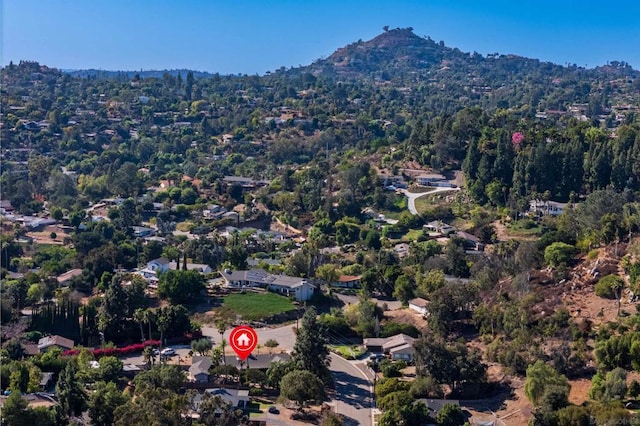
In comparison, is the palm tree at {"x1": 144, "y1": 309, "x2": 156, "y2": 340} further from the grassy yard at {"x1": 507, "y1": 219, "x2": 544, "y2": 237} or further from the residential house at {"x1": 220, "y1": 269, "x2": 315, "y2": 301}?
the grassy yard at {"x1": 507, "y1": 219, "x2": 544, "y2": 237}

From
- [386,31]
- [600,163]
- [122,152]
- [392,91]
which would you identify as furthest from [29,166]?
[386,31]

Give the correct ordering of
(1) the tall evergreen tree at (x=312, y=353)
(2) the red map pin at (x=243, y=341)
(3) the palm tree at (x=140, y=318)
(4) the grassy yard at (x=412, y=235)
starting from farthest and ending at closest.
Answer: (4) the grassy yard at (x=412, y=235) → (3) the palm tree at (x=140, y=318) → (2) the red map pin at (x=243, y=341) → (1) the tall evergreen tree at (x=312, y=353)

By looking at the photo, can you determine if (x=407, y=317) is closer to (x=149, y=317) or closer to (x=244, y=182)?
(x=149, y=317)

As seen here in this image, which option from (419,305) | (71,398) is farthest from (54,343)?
(419,305)

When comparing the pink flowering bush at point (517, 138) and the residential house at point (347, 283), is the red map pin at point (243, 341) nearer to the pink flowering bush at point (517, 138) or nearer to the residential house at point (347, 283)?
the residential house at point (347, 283)

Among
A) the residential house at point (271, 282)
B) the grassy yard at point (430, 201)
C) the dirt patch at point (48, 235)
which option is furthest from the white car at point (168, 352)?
the grassy yard at point (430, 201)
